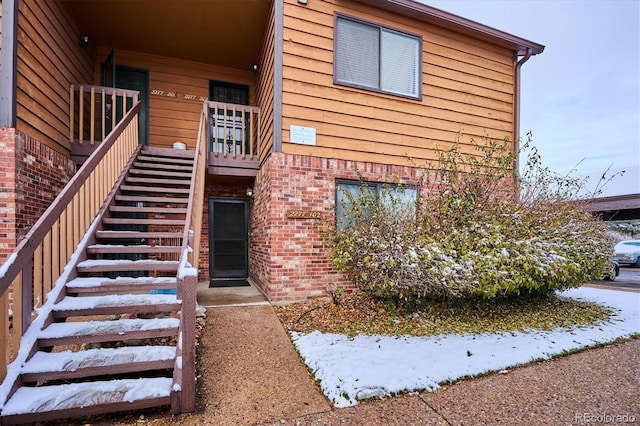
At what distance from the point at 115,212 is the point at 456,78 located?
6.69m

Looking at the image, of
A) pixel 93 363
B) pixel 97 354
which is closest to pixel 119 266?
pixel 97 354

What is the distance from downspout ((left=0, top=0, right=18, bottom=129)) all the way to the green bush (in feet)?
14.9

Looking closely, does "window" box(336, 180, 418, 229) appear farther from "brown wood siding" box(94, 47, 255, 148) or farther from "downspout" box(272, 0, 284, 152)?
"brown wood siding" box(94, 47, 255, 148)

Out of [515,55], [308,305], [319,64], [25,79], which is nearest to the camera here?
[25,79]

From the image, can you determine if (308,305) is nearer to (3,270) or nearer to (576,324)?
(3,270)

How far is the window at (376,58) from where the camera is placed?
5.39m

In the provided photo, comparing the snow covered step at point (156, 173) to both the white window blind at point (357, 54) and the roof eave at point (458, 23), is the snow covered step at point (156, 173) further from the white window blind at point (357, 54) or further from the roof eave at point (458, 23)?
the roof eave at point (458, 23)

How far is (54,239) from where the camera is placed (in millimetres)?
2947

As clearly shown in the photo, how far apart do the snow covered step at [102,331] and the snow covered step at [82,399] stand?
0.37 meters

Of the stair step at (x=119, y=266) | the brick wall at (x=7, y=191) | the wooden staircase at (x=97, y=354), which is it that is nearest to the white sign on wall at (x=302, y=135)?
the wooden staircase at (x=97, y=354)

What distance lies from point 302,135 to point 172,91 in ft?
12.7

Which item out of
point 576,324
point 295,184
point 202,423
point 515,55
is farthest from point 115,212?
point 515,55

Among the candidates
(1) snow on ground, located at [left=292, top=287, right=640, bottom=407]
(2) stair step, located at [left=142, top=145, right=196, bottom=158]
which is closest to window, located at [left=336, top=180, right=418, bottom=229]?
(1) snow on ground, located at [left=292, top=287, right=640, bottom=407]

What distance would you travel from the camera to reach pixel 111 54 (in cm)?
611
